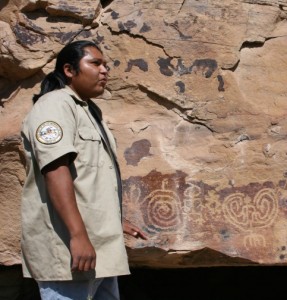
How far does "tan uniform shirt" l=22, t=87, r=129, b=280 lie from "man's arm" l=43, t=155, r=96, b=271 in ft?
0.18

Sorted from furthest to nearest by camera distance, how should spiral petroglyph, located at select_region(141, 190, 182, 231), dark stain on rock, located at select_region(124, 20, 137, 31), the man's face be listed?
dark stain on rock, located at select_region(124, 20, 137, 31) < spiral petroglyph, located at select_region(141, 190, 182, 231) < the man's face

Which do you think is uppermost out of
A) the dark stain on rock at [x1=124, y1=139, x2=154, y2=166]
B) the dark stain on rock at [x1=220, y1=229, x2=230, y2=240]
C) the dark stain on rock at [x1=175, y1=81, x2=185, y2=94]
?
the dark stain on rock at [x1=175, y1=81, x2=185, y2=94]

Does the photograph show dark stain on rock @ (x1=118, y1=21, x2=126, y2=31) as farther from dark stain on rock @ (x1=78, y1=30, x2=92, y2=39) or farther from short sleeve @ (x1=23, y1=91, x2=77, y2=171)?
short sleeve @ (x1=23, y1=91, x2=77, y2=171)

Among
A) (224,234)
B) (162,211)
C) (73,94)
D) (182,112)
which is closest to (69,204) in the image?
(73,94)

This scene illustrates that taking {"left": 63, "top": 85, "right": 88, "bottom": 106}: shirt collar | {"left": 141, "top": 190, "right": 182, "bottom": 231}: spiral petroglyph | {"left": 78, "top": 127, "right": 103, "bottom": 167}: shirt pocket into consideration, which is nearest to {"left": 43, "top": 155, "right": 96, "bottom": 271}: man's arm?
{"left": 78, "top": 127, "right": 103, "bottom": 167}: shirt pocket

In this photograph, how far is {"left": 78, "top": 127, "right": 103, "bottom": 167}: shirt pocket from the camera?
2.21 m

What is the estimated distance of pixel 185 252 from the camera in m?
2.92

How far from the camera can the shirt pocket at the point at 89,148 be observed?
2213 mm

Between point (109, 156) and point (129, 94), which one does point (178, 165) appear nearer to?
point (129, 94)

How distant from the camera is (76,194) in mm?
2188

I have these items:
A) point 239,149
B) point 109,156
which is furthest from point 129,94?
point 109,156

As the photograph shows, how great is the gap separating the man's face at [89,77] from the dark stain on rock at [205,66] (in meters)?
0.78

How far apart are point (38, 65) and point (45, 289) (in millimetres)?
1219

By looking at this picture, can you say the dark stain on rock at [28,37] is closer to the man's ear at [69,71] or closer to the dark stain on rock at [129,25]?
the dark stain on rock at [129,25]
